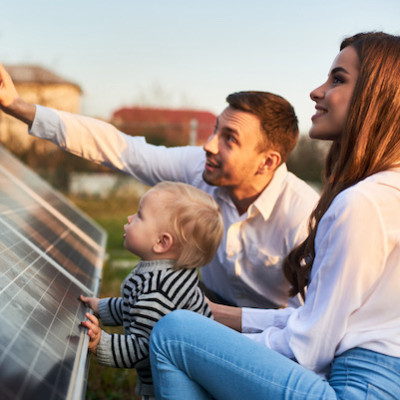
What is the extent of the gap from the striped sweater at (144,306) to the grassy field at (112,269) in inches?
39.2

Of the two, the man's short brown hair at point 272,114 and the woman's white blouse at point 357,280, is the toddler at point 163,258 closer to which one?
the woman's white blouse at point 357,280

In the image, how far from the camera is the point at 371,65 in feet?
6.44

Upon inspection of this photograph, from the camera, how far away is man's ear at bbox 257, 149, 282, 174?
3.28 metres

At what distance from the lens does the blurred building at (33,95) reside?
11.2 m

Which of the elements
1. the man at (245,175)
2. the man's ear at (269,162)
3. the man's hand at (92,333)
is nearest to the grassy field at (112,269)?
the man at (245,175)

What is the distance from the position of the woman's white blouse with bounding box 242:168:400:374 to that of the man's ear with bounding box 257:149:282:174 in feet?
5.10

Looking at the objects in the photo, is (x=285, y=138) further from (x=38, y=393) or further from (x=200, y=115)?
(x=200, y=115)

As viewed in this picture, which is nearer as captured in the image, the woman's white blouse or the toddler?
the woman's white blouse

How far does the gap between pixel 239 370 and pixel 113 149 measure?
1.99 metres

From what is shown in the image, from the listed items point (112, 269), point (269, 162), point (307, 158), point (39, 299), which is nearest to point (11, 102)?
point (39, 299)

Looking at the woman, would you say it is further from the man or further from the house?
the house

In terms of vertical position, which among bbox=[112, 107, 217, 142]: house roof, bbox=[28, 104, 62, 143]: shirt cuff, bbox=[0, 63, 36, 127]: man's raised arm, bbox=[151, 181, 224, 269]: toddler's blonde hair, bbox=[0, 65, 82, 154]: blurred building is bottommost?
bbox=[112, 107, 217, 142]: house roof

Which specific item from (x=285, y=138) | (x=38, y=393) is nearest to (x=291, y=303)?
(x=285, y=138)

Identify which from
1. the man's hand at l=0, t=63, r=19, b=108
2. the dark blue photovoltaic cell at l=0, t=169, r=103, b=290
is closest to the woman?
the dark blue photovoltaic cell at l=0, t=169, r=103, b=290
